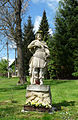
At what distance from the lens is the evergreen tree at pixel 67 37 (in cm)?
2052

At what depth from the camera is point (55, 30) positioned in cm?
2223

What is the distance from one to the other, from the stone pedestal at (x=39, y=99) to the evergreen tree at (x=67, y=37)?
1484 centimetres

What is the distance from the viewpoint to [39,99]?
5.44 meters

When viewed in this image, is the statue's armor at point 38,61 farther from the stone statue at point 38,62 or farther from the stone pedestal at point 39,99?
the stone pedestal at point 39,99

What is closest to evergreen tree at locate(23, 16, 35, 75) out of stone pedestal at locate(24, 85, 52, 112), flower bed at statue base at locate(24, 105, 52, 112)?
stone pedestal at locate(24, 85, 52, 112)

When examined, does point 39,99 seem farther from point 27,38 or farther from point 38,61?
point 27,38

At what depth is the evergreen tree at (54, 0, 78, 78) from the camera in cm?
2052

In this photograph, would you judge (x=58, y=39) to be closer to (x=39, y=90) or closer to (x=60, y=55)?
(x=60, y=55)

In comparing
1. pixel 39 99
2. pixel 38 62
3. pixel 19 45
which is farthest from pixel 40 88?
pixel 19 45

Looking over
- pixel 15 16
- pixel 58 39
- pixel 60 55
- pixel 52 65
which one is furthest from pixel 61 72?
pixel 15 16

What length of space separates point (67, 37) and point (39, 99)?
16965mm

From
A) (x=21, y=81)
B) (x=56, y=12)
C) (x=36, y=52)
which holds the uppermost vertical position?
(x=56, y=12)

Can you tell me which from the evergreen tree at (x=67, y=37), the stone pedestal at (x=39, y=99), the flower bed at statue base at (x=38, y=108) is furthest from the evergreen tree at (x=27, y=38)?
the flower bed at statue base at (x=38, y=108)

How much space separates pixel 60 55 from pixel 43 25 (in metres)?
14.5
